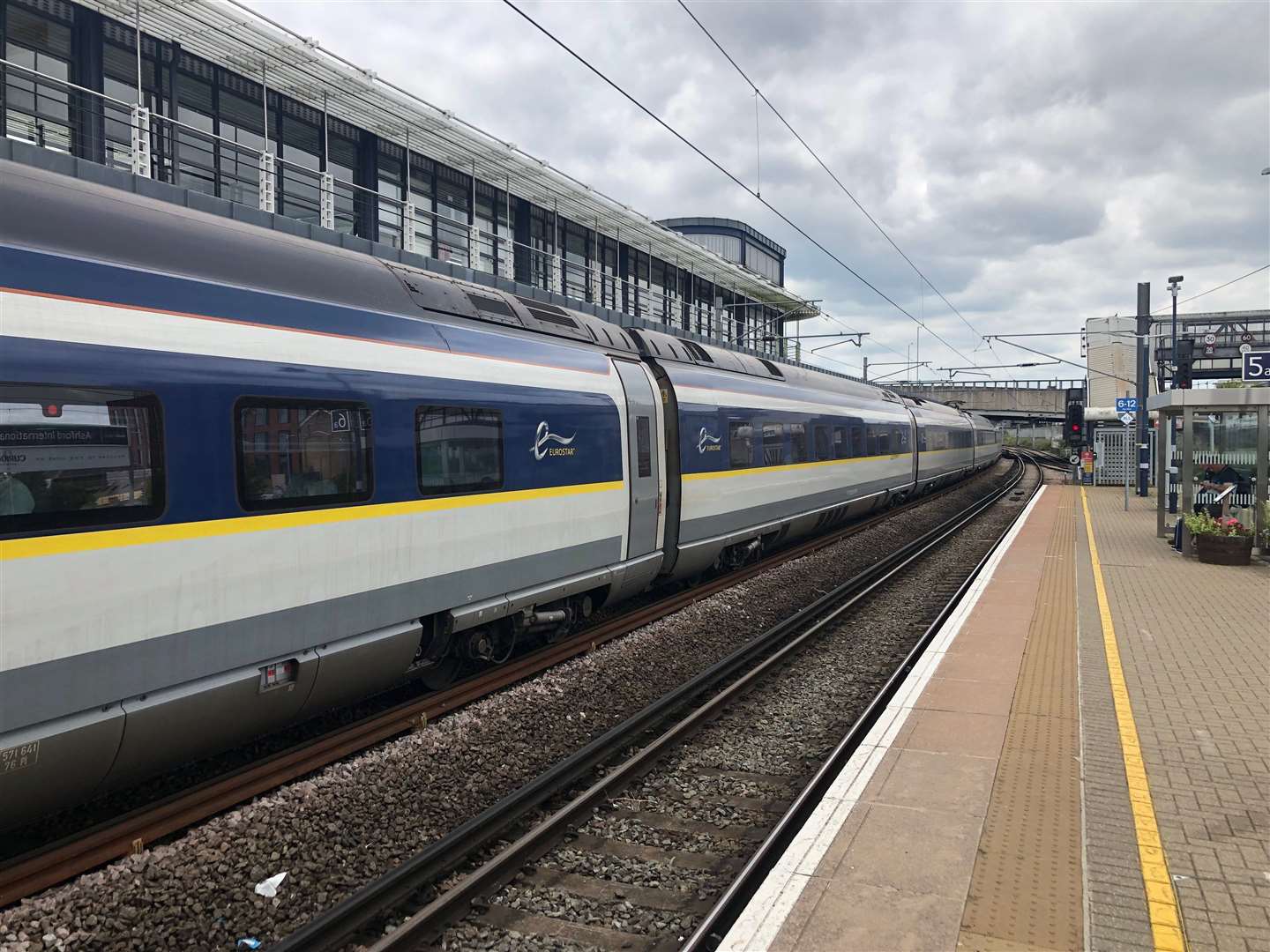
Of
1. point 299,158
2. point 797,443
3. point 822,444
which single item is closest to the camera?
point 299,158

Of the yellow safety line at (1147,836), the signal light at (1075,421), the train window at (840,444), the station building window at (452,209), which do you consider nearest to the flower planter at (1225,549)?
the train window at (840,444)

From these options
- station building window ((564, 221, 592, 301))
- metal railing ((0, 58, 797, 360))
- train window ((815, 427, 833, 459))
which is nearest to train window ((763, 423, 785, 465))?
train window ((815, 427, 833, 459))

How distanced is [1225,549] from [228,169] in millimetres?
17401

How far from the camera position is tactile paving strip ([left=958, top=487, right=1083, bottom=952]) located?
378cm

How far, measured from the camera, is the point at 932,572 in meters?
14.6

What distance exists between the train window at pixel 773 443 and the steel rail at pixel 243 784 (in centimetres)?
536

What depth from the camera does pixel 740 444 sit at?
1269cm

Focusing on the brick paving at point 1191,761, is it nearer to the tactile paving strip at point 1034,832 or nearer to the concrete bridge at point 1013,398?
the tactile paving strip at point 1034,832

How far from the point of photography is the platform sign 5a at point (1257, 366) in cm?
1548

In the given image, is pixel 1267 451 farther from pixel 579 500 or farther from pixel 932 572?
pixel 579 500

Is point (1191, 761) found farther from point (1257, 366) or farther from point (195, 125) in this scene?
point (195, 125)

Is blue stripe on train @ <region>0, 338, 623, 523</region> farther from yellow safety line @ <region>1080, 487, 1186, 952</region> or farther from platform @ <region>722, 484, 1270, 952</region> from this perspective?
yellow safety line @ <region>1080, 487, 1186, 952</region>

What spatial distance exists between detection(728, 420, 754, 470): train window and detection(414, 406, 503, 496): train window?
18.6 ft

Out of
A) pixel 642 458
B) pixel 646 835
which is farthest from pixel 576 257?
pixel 646 835
